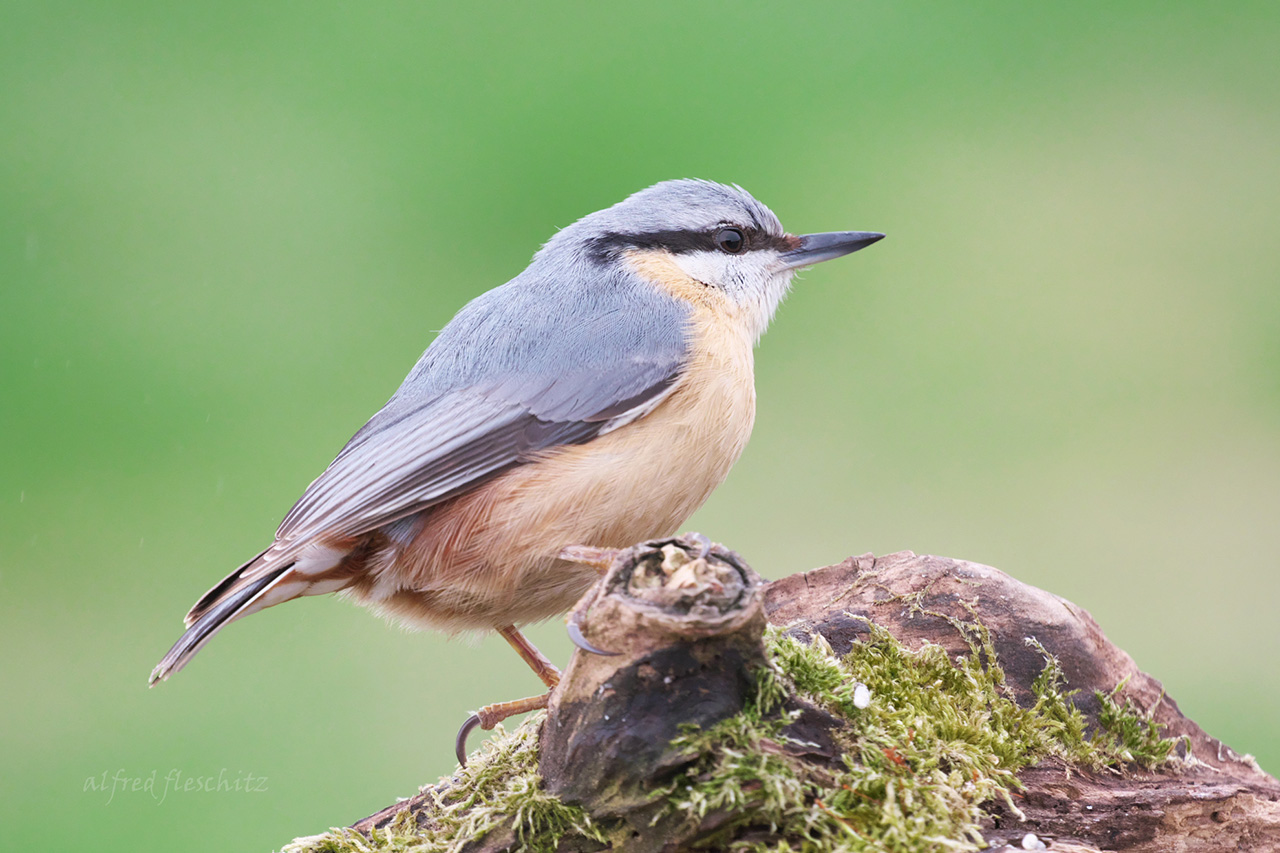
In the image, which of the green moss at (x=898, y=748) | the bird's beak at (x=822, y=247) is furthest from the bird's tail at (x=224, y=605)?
the bird's beak at (x=822, y=247)

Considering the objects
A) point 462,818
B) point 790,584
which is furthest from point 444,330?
point 462,818

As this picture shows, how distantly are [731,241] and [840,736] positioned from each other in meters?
1.95

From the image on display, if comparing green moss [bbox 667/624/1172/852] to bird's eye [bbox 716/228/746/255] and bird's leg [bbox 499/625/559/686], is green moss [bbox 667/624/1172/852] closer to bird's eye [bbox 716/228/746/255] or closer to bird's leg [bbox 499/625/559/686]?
bird's leg [bbox 499/625/559/686]

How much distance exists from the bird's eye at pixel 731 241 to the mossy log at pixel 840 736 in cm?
118

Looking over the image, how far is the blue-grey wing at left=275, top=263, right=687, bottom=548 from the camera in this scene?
2873mm

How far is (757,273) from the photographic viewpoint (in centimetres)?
362

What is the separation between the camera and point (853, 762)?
2070 millimetres

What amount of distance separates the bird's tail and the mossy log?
0.62m

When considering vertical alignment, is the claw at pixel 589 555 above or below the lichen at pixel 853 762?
above

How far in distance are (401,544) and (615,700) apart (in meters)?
1.17

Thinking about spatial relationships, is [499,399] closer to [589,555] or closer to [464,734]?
[589,555]

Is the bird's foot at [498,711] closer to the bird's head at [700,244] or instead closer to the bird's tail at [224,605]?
the bird's tail at [224,605]

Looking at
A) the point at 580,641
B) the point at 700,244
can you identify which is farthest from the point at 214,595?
the point at 700,244

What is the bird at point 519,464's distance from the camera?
2.84 meters
